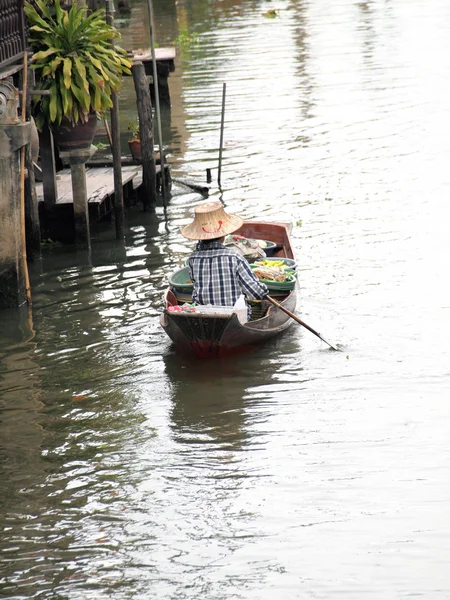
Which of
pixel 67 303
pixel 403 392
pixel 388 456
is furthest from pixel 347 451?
pixel 67 303

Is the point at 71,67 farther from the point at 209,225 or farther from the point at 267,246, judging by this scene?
the point at 209,225

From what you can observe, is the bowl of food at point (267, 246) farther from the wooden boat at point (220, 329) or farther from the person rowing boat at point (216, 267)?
the person rowing boat at point (216, 267)

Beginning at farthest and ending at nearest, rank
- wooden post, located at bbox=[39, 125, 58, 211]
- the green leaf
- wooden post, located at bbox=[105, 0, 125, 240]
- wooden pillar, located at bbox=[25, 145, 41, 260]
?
wooden post, located at bbox=[39, 125, 58, 211] < wooden post, located at bbox=[105, 0, 125, 240] < the green leaf < wooden pillar, located at bbox=[25, 145, 41, 260]

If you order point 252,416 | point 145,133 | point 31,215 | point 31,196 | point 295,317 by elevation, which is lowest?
point 252,416

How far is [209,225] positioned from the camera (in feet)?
33.4

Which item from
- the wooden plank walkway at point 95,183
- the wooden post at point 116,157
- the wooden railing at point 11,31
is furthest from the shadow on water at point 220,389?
the wooden plank walkway at point 95,183

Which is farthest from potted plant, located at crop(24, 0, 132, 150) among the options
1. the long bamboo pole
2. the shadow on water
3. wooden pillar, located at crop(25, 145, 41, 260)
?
the shadow on water

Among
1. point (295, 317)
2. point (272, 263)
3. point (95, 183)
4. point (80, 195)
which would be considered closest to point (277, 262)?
point (272, 263)

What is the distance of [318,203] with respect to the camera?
53.9 feet

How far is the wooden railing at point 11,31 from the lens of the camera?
12.7 meters

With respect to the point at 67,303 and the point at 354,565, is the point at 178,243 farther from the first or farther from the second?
the point at 354,565

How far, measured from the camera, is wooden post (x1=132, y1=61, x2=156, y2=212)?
15.0 metres

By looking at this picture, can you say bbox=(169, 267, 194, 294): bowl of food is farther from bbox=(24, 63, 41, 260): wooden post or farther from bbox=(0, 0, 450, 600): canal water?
bbox=(24, 63, 41, 260): wooden post

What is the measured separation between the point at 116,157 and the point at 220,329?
201 inches
